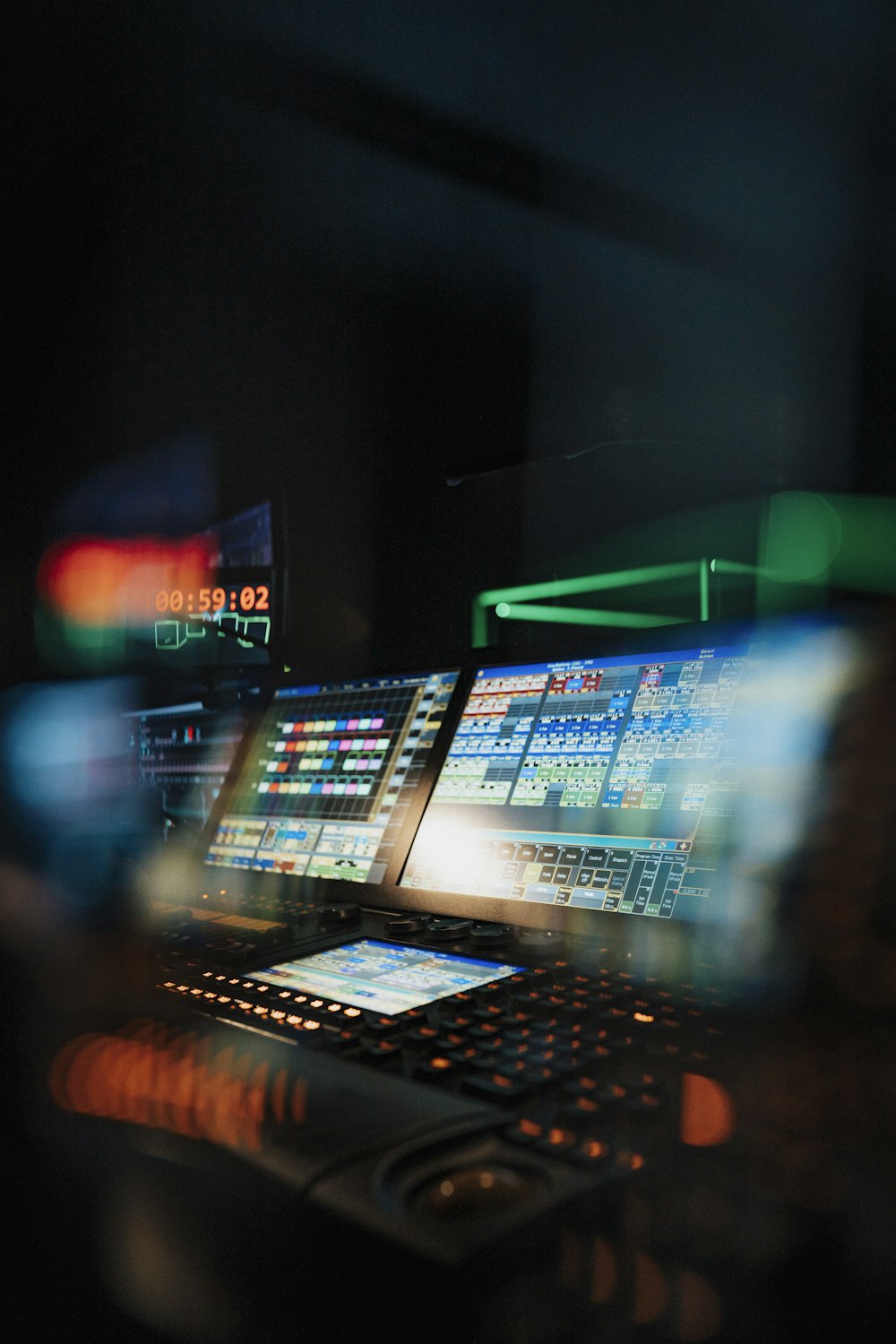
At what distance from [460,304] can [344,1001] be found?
5.45 feet

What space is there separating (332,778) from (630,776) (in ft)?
1.50

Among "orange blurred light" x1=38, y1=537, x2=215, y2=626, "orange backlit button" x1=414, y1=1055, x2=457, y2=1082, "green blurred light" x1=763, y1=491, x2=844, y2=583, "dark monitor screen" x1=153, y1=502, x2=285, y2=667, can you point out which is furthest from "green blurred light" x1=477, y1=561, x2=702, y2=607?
"orange backlit button" x1=414, y1=1055, x2=457, y2=1082

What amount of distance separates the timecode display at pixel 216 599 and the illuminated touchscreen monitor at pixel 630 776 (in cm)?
81

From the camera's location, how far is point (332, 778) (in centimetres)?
119

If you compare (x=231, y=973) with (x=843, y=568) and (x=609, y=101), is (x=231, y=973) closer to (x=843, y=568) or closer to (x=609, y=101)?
(x=609, y=101)

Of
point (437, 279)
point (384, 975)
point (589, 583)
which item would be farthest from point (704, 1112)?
point (437, 279)

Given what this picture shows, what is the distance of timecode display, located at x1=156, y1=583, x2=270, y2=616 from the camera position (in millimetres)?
1781

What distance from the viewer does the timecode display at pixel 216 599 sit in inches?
70.1

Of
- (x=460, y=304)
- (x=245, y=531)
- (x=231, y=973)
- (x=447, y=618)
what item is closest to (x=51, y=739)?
(x=245, y=531)

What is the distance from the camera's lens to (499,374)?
82.5 inches

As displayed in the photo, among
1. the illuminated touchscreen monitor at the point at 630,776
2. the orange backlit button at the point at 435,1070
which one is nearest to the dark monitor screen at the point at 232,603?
the illuminated touchscreen monitor at the point at 630,776

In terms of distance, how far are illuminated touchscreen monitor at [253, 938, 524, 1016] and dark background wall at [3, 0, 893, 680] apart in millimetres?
457

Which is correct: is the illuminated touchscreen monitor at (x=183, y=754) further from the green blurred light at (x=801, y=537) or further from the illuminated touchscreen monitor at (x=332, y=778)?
the green blurred light at (x=801, y=537)

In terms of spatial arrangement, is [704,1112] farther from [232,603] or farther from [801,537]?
[801,537]
